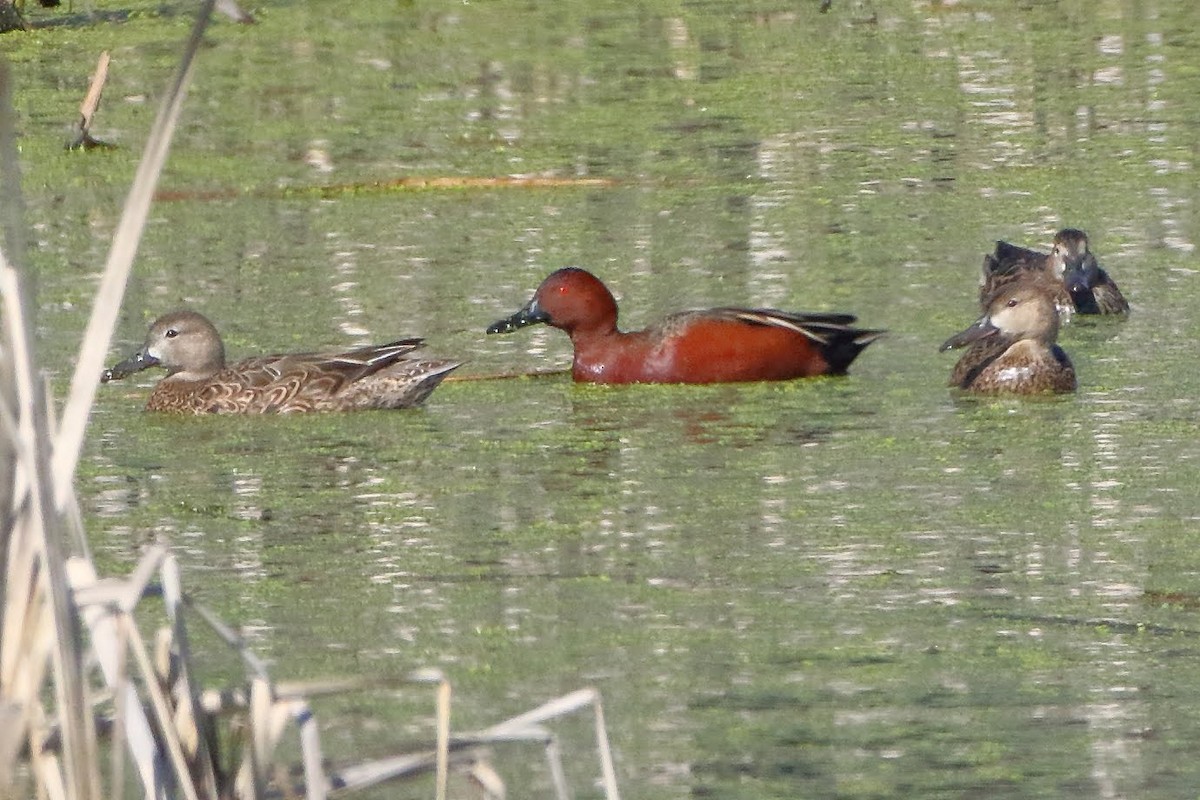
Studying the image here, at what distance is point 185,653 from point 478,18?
11.9 metres

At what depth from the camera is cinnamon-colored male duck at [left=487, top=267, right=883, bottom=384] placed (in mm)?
7258

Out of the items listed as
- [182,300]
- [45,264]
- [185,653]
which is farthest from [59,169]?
[185,653]

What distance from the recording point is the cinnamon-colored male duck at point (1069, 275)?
309 inches

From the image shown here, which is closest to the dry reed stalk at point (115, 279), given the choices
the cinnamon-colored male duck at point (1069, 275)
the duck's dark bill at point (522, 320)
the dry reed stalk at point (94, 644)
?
the dry reed stalk at point (94, 644)

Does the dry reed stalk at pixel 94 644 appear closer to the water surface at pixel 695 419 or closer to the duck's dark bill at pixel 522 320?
the water surface at pixel 695 419

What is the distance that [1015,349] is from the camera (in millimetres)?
7125

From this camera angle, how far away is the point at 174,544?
5.54m

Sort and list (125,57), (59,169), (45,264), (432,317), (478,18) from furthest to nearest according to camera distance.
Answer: (478,18), (125,57), (59,169), (45,264), (432,317)

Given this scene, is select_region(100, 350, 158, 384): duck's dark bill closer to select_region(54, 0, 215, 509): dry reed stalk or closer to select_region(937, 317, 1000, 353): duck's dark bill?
select_region(937, 317, 1000, 353): duck's dark bill

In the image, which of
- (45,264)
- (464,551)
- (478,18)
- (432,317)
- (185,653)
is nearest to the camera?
(185,653)

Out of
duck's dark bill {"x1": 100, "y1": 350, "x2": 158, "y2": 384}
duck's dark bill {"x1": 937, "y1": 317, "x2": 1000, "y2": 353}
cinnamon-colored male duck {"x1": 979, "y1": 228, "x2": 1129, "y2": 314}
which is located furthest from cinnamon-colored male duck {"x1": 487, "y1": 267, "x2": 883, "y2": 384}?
duck's dark bill {"x1": 100, "y1": 350, "x2": 158, "y2": 384}

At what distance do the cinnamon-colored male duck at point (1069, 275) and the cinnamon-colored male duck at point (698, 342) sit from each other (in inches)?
28.9

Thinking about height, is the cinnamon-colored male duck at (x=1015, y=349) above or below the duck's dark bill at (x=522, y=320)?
below

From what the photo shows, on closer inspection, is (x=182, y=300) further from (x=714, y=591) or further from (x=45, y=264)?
(x=714, y=591)
